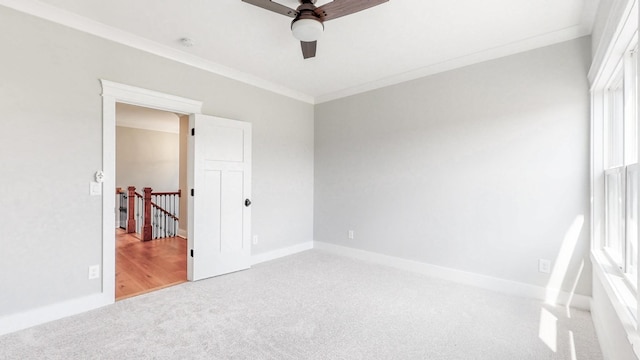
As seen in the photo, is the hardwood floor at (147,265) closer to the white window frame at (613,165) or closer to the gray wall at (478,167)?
the gray wall at (478,167)

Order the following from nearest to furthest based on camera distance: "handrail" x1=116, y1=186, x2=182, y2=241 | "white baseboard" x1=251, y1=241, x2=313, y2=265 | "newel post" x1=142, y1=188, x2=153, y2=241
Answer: "white baseboard" x1=251, y1=241, x2=313, y2=265
"newel post" x1=142, y1=188, x2=153, y2=241
"handrail" x1=116, y1=186, x2=182, y2=241

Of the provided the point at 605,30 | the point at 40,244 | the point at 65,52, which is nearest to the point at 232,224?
the point at 40,244

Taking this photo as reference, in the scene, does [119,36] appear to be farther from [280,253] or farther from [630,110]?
[630,110]

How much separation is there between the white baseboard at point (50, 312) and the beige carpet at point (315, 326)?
0.08 m

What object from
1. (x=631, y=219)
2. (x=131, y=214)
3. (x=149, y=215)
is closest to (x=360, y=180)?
(x=631, y=219)

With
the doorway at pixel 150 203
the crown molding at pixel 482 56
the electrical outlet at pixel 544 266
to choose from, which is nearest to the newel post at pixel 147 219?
the doorway at pixel 150 203

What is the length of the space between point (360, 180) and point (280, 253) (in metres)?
1.63

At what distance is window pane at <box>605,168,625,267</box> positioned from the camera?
2104 mm

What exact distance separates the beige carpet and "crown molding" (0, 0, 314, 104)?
8.16ft

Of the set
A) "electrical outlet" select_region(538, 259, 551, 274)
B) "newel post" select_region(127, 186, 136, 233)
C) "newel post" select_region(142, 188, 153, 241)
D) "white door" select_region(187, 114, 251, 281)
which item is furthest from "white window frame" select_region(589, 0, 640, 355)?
"newel post" select_region(127, 186, 136, 233)

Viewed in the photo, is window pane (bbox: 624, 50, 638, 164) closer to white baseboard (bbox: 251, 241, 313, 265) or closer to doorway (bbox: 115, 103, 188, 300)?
white baseboard (bbox: 251, 241, 313, 265)

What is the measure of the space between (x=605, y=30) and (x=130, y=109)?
6823mm

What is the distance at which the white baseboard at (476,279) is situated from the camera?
8.64ft

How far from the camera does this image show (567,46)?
2641 mm
